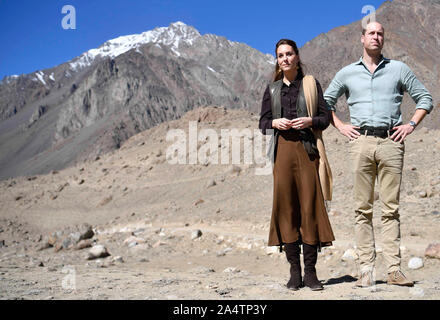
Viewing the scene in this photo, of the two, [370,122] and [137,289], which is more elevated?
[370,122]

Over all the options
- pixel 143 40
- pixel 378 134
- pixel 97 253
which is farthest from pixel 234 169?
pixel 143 40

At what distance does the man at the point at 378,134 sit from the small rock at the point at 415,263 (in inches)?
92.6

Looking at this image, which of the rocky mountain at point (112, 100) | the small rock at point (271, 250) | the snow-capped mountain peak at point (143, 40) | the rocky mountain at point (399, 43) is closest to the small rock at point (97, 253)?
A: the small rock at point (271, 250)

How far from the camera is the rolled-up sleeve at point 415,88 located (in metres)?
3.84

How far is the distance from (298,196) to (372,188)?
67cm

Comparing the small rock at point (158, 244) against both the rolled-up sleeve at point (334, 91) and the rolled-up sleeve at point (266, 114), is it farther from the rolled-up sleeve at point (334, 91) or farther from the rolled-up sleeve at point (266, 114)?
the rolled-up sleeve at point (334, 91)

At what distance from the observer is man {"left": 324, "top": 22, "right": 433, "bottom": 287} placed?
3.79m

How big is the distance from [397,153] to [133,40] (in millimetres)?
170499

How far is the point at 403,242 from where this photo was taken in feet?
23.9

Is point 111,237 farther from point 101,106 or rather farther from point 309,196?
point 101,106

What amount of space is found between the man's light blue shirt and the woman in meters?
0.31

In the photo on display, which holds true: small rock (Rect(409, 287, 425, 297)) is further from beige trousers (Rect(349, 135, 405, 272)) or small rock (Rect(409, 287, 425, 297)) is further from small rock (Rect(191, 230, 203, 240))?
small rock (Rect(191, 230, 203, 240))

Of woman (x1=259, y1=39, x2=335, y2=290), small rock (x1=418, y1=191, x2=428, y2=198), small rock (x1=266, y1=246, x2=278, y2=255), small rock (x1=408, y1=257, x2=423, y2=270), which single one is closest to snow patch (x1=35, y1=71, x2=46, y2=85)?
small rock (x1=418, y1=191, x2=428, y2=198)

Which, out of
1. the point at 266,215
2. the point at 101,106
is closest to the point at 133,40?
the point at 101,106
